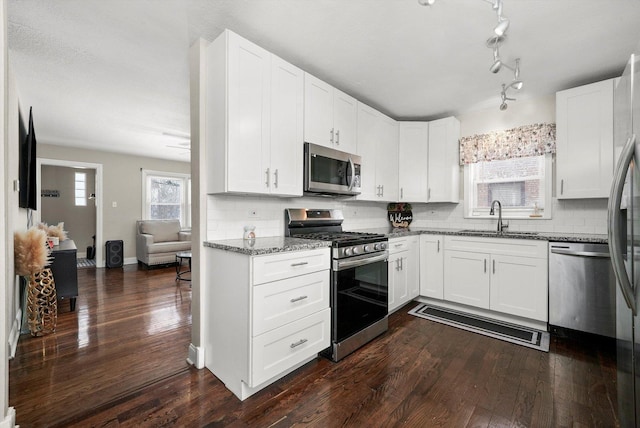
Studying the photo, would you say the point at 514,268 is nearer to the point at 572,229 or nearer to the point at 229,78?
the point at 572,229

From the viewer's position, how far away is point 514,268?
9.36ft

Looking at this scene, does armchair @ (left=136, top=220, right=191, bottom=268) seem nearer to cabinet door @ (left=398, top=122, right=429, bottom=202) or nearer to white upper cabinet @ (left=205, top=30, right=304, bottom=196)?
white upper cabinet @ (left=205, top=30, right=304, bottom=196)

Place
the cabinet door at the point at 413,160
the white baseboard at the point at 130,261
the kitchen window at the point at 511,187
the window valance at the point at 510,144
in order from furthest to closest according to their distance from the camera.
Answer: the white baseboard at the point at 130,261, the cabinet door at the point at 413,160, the kitchen window at the point at 511,187, the window valance at the point at 510,144

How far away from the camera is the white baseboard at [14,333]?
2250 mm

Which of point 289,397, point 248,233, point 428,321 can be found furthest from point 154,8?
point 428,321

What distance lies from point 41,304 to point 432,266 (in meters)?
4.02

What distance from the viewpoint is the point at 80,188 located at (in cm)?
716

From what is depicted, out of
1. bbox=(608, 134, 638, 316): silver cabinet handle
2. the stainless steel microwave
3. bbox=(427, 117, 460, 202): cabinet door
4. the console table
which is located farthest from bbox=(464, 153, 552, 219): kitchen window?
the console table

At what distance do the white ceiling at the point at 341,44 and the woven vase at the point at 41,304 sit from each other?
1.98 meters

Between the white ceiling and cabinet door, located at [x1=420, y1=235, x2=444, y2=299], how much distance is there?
1.69 m

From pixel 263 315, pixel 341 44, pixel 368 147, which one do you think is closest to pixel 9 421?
pixel 263 315

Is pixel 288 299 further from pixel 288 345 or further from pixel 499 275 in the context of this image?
pixel 499 275

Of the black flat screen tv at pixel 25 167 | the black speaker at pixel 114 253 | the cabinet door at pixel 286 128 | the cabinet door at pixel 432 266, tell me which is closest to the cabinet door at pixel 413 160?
the cabinet door at pixel 432 266

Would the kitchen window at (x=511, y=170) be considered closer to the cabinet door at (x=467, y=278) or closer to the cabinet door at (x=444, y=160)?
the cabinet door at (x=444, y=160)
